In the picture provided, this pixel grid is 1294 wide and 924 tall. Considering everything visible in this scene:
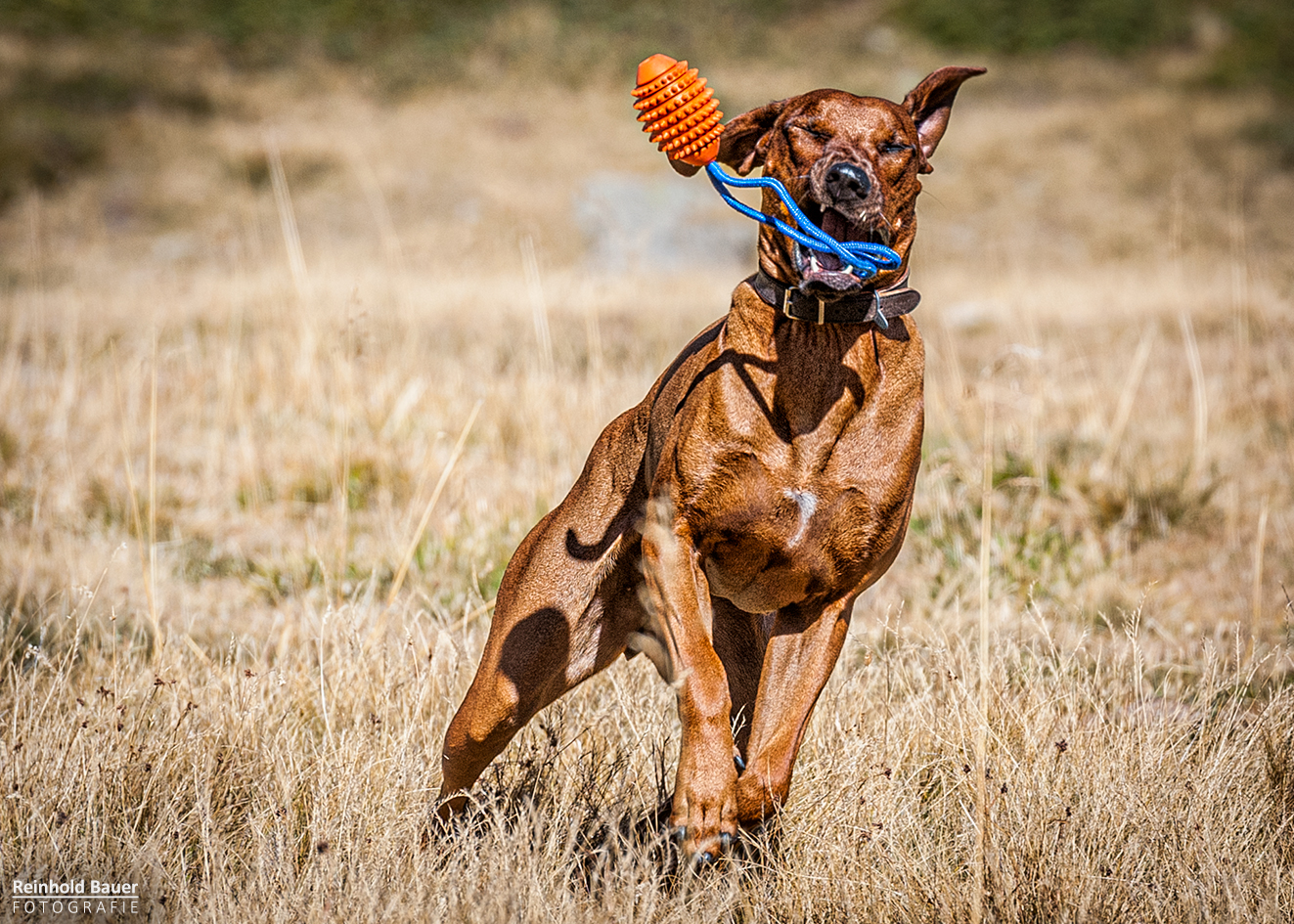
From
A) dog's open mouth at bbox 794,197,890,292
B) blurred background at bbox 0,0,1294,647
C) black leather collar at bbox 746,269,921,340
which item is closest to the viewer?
dog's open mouth at bbox 794,197,890,292

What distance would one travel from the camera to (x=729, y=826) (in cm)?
227

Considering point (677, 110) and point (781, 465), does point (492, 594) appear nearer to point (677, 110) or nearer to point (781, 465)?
point (781, 465)

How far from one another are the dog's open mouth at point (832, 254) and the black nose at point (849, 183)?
0.05 meters

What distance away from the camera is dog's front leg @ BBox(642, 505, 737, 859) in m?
2.25

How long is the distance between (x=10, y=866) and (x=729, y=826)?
154cm

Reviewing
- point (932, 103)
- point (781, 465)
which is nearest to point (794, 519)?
point (781, 465)

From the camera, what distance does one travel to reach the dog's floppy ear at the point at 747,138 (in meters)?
2.64

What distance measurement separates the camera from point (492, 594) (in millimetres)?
4527

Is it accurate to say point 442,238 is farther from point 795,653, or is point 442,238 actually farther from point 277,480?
point 795,653

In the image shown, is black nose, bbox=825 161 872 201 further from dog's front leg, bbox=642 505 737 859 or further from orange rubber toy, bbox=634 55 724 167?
dog's front leg, bbox=642 505 737 859

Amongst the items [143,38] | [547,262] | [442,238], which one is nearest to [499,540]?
[547,262]

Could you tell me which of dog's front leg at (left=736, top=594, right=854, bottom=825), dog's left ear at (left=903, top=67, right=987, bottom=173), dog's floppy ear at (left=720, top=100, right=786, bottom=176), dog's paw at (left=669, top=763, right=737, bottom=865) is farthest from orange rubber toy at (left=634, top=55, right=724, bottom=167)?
dog's paw at (left=669, top=763, right=737, bottom=865)

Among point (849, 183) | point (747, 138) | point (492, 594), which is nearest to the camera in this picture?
point (849, 183)

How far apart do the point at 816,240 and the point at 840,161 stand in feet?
0.65
